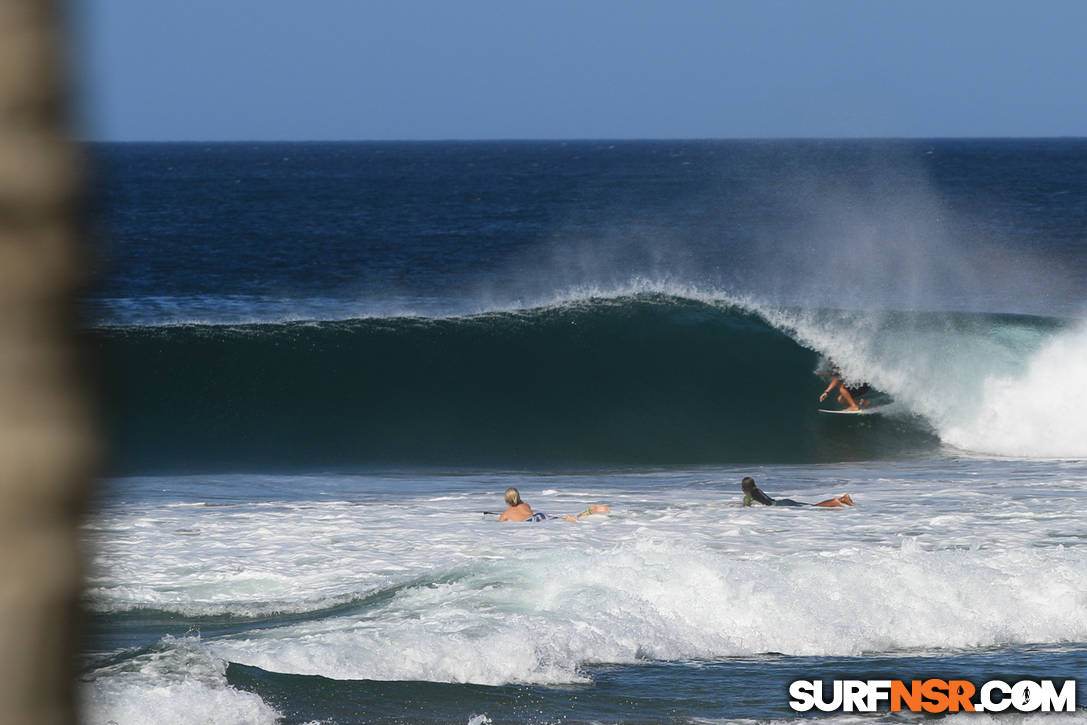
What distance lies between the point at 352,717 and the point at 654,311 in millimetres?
17414

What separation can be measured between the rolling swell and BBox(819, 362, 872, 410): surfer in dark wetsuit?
1.05ft

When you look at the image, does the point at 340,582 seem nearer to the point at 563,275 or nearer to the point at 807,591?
the point at 807,591

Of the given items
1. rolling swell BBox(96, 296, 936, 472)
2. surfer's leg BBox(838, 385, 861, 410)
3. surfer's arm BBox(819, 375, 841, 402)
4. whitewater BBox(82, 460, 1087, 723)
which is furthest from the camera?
surfer's arm BBox(819, 375, 841, 402)

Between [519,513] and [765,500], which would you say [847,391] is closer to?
[765,500]

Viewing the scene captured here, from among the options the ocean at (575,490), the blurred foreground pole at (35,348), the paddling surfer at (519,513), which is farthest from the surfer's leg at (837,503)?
the blurred foreground pole at (35,348)

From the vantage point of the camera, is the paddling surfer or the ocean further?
the paddling surfer

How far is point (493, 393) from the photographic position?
21125mm

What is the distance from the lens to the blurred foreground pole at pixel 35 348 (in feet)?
2.67

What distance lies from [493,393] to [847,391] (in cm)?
557

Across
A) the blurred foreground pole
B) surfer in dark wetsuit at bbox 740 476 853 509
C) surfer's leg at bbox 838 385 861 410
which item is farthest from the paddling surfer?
the blurred foreground pole

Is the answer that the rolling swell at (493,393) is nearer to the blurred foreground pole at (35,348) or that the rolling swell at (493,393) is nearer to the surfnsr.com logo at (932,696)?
the surfnsr.com logo at (932,696)

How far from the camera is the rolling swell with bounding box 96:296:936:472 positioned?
60.5 ft


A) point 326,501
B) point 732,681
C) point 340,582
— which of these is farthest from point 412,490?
point 732,681

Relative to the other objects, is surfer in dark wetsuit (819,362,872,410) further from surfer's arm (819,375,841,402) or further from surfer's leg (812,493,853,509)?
surfer's leg (812,493,853,509)
